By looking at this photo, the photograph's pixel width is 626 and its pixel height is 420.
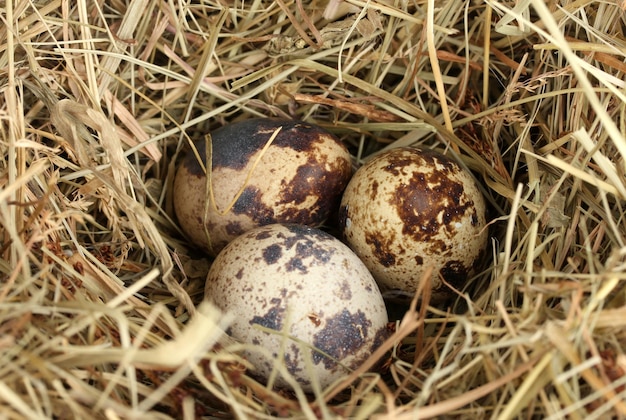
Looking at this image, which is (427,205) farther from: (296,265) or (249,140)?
(249,140)

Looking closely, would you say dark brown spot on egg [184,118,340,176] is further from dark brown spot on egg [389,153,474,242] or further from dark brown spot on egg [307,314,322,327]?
dark brown spot on egg [307,314,322,327]

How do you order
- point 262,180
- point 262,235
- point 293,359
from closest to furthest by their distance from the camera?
point 293,359 < point 262,235 < point 262,180

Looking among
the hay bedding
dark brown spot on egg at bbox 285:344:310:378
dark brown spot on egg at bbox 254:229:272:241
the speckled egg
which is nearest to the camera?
the hay bedding

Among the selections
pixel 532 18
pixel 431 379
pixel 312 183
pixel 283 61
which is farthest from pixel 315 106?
pixel 431 379

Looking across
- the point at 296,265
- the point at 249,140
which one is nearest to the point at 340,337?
the point at 296,265

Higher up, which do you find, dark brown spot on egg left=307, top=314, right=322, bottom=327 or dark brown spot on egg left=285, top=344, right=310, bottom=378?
dark brown spot on egg left=307, top=314, right=322, bottom=327

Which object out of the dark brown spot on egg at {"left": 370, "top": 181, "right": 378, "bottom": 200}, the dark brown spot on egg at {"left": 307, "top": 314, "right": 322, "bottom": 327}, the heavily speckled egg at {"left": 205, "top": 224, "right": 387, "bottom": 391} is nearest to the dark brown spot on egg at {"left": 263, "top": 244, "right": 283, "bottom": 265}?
the heavily speckled egg at {"left": 205, "top": 224, "right": 387, "bottom": 391}

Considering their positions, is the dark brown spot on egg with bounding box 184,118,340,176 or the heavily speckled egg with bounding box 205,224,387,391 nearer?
the heavily speckled egg with bounding box 205,224,387,391
